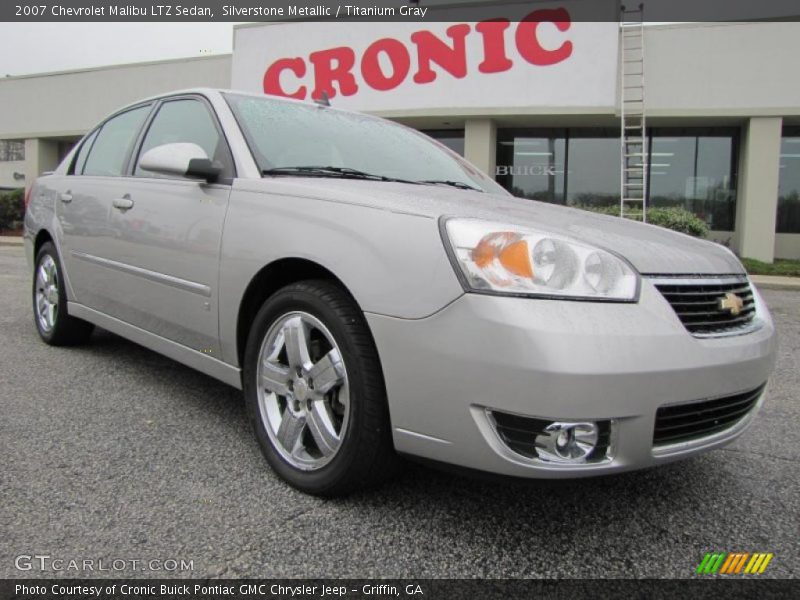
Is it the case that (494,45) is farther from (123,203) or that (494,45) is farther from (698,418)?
(698,418)

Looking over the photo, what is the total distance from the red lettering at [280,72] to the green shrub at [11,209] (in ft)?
29.2

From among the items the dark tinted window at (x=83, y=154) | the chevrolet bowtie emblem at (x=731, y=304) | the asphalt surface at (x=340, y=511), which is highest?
the dark tinted window at (x=83, y=154)

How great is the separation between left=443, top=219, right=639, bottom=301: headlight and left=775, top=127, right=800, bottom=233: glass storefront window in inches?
605

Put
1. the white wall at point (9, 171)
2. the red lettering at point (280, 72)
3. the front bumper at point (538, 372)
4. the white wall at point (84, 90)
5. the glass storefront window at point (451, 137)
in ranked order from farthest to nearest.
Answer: the white wall at point (9, 171)
the white wall at point (84, 90)
the glass storefront window at point (451, 137)
the red lettering at point (280, 72)
the front bumper at point (538, 372)

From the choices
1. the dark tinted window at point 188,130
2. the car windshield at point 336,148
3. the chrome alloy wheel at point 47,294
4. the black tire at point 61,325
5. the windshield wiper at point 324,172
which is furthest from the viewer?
the chrome alloy wheel at point 47,294

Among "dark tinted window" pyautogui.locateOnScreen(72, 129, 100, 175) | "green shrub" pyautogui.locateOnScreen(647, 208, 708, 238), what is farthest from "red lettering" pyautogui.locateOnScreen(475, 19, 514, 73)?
"dark tinted window" pyautogui.locateOnScreen(72, 129, 100, 175)

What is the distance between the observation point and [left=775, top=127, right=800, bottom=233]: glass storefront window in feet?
48.0

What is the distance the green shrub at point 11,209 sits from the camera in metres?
19.0

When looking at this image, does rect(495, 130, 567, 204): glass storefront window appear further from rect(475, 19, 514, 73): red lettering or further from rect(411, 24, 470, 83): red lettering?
rect(411, 24, 470, 83): red lettering

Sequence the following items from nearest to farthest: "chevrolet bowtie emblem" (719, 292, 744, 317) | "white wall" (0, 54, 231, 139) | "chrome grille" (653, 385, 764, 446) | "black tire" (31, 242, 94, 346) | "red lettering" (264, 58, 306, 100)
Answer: "chrome grille" (653, 385, 764, 446)
"chevrolet bowtie emblem" (719, 292, 744, 317)
"black tire" (31, 242, 94, 346)
"red lettering" (264, 58, 306, 100)
"white wall" (0, 54, 231, 139)

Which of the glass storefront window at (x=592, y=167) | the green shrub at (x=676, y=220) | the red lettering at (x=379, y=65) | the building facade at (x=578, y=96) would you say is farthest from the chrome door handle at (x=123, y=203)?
the glass storefront window at (x=592, y=167)

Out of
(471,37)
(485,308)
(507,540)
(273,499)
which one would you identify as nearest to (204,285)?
(273,499)

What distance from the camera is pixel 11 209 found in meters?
19.1

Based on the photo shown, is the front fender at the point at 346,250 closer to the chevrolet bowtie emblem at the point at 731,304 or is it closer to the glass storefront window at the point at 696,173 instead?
the chevrolet bowtie emblem at the point at 731,304
